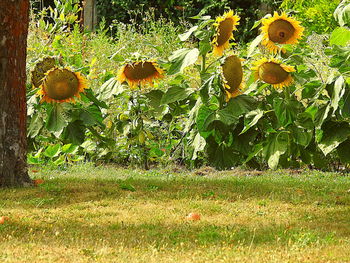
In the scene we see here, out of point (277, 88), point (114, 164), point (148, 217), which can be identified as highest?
point (277, 88)

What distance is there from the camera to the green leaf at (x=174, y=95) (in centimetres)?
565

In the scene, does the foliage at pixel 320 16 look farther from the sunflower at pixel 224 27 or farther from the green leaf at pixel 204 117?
the green leaf at pixel 204 117

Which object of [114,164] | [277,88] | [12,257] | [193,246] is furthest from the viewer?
[114,164]

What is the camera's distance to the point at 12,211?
4.42 metres

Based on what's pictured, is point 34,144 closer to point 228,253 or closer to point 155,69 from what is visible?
point 155,69

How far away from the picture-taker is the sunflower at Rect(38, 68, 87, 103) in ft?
17.9

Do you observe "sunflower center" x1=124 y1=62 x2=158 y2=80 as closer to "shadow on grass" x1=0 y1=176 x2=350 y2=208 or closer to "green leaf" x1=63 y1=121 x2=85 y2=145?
"green leaf" x1=63 y1=121 x2=85 y2=145

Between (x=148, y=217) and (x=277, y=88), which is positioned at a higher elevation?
(x=277, y=88)

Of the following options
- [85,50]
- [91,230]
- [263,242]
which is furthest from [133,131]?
[85,50]

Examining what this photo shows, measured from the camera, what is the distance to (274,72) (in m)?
5.24

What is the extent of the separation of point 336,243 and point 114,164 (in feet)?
13.4

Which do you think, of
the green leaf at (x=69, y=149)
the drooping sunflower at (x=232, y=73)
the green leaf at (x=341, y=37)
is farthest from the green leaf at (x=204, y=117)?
the green leaf at (x=69, y=149)

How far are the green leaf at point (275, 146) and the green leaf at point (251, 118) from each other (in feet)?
0.68

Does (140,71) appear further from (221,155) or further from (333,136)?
(333,136)
